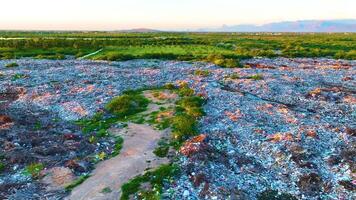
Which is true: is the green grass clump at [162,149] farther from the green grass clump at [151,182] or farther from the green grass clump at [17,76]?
the green grass clump at [17,76]

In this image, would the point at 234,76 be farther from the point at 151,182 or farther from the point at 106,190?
the point at 106,190

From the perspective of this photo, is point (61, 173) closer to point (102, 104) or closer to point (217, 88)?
point (102, 104)

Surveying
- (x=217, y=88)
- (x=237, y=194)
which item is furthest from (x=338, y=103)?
(x=237, y=194)

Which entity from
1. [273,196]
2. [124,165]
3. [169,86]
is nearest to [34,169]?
[124,165]

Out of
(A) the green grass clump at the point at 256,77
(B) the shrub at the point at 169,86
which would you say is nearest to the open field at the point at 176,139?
(B) the shrub at the point at 169,86

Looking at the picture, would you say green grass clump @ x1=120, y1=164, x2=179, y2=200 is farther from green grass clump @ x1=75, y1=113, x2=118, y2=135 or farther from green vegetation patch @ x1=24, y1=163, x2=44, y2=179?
green grass clump @ x1=75, y1=113, x2=118, y2=135
